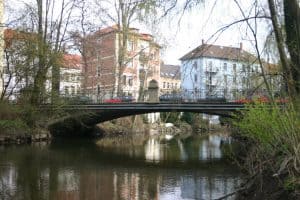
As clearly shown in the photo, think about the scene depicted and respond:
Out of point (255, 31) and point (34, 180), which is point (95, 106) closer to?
point (34, 180)

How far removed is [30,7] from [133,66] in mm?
37025

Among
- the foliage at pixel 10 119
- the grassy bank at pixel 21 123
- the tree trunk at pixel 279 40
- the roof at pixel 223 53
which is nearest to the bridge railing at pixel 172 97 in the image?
the grassy bank at pixel 21 123

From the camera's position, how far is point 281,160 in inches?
421

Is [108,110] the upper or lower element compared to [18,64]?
lower

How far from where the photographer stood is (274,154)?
1127cm

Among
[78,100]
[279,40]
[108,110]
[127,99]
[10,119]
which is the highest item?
[279,40]

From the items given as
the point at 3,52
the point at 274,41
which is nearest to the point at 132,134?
the point at 3,52

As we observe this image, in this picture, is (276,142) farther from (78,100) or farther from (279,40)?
(78,100)

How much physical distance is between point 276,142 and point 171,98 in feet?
95.3

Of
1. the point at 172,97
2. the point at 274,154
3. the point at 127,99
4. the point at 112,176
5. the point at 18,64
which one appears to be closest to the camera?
the point at 274,154

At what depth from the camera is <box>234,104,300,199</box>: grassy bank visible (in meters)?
9.45

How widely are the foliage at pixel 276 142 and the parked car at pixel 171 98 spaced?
25.3 meters

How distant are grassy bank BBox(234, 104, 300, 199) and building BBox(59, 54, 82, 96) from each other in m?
26.6

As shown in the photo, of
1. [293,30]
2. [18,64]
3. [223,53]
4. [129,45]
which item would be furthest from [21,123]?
[293,30]
